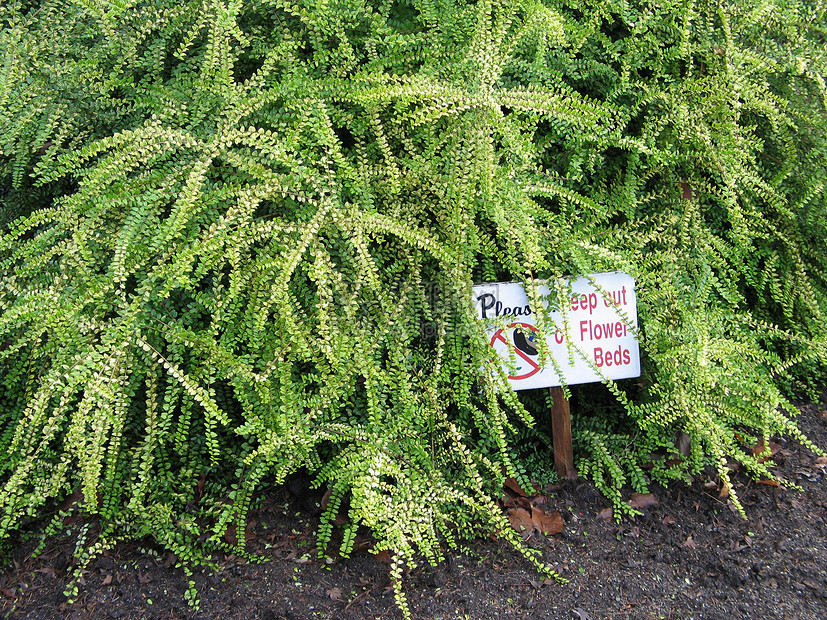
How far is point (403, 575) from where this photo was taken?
2.00m

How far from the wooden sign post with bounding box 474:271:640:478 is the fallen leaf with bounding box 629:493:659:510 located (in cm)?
26

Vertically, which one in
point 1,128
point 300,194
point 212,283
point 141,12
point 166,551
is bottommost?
point 166,551

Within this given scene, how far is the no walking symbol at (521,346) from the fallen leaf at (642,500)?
598 mm

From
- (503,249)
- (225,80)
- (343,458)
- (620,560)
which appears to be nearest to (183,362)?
(343,458)

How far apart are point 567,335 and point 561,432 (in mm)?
420

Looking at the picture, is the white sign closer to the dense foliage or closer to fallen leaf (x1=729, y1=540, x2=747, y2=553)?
the dense foliage

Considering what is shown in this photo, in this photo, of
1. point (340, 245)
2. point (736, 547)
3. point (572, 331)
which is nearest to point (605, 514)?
point (736, 547)

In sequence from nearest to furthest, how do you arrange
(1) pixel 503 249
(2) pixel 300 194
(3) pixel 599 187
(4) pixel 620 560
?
(2) pixel 300 194 → (4) pixel 620 560 → (1) pixel 503 249 → (3) pixel 599 187

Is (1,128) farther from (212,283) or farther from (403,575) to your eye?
(403,575)

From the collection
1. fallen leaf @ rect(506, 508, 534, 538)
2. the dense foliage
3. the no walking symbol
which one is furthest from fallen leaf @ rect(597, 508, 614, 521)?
the no walking symbol

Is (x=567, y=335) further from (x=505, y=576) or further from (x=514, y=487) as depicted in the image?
(x=505, y=576)

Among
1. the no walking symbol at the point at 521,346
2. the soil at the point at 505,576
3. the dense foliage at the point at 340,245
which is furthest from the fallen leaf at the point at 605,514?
the no walking symbol at the point at 521,346

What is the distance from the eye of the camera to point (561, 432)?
94.1 inches

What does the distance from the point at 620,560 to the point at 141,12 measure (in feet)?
7.91
